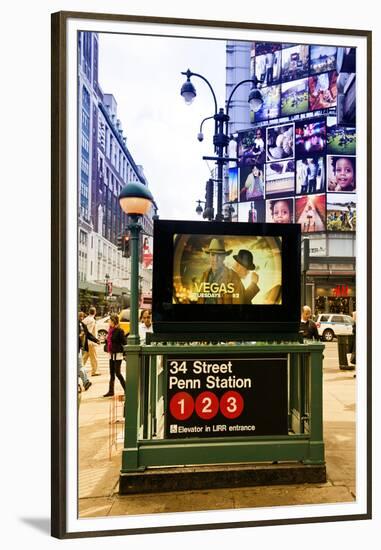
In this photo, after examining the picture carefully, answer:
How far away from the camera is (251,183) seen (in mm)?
3611

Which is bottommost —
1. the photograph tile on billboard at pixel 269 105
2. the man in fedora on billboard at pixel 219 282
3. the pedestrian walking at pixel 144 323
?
the pedestrian walking at pixel 144 323

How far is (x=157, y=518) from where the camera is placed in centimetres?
311

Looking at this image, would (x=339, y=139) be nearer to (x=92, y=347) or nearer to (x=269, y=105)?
(x=269, y=105)

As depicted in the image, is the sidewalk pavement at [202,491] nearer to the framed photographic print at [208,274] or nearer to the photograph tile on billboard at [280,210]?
the framed photographic print at [208,274]

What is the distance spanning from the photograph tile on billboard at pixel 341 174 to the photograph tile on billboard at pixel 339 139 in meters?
0.05

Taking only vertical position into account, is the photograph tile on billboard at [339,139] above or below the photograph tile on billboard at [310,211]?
above

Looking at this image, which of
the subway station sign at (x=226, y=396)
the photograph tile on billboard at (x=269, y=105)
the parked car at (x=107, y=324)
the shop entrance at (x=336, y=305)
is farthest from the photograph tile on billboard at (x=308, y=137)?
the parked car at (x=107, y=324)

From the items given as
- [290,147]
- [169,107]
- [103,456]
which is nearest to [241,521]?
[103,456]

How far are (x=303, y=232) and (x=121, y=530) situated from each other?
2.86m

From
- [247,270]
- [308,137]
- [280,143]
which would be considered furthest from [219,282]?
[308,137]

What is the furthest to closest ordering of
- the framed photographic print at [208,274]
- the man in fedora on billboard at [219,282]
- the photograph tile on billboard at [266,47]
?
the man in fedora on billboard at [219,282] < the photograph tile on billboard at [266,47] < the framed photographic print at [208,274]

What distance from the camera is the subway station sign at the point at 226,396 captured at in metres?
3.28

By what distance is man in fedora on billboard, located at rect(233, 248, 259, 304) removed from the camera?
3498 mm

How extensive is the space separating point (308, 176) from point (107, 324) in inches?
86.6
